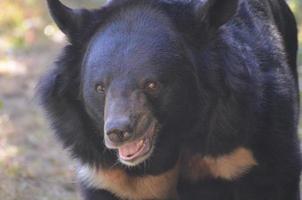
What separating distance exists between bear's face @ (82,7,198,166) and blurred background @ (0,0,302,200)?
0.77 metres

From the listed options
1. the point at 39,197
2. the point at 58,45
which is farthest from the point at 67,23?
the point at 58,45

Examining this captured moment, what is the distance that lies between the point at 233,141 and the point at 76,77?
0.95 m

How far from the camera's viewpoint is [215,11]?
530 centimetres

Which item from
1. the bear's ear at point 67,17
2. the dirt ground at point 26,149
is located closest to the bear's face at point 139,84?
the bear's ear at point 67,17

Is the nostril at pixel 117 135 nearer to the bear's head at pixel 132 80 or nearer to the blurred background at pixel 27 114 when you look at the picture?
the bear's head at pixel 132 80

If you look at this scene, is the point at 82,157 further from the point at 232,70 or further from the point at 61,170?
the point at 61,170

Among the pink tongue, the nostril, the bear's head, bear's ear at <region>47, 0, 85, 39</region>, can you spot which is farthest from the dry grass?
the nostril

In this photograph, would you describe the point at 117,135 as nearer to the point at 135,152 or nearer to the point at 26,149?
the point at 135,152

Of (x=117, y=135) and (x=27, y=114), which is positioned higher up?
(x=117, y=135)

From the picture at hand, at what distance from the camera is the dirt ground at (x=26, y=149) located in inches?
302

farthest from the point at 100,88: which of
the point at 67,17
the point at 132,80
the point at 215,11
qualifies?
the point at 215,11

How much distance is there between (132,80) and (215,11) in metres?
0.62

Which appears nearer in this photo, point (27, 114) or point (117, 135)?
point (117, 135)

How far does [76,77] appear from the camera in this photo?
5.46 m
